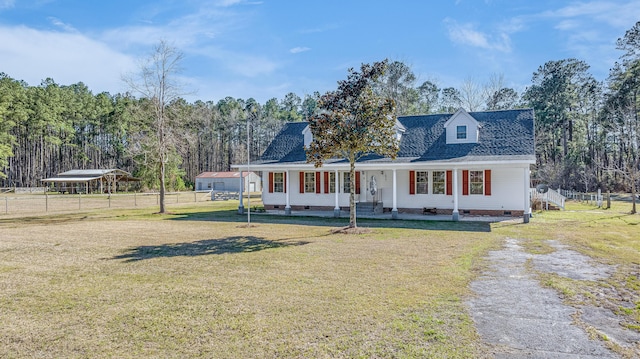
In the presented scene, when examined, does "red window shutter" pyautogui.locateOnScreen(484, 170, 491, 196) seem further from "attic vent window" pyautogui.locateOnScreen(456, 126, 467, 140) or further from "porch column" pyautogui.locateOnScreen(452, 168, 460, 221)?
"attic vent window" pyautogui.locateOnScreen(456, 126, 467, 140)

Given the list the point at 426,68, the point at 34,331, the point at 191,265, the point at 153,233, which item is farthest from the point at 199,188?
the point at 34,331

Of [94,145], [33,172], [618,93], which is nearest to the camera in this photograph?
[618,93]

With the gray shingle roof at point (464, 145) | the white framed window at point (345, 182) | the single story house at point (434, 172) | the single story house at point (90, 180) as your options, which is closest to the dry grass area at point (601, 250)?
the single story house at point (434, 172)

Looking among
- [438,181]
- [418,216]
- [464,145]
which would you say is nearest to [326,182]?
[418,216]

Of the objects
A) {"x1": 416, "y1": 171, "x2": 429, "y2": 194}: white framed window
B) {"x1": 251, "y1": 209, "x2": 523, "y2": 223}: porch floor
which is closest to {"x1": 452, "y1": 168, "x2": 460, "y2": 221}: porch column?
{"x1": 251, "y1": 209, "x2": 523, "y2": 223}: porch floor

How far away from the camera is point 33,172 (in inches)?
2330

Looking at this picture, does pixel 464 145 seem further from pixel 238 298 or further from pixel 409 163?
pixel 238 298

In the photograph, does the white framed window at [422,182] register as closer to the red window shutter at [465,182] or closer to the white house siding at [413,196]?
the white house siding at [413,196]

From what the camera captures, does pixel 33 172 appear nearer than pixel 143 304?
No

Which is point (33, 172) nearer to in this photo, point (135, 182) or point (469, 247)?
point (135, 182)

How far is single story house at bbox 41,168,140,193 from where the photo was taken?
161 ft

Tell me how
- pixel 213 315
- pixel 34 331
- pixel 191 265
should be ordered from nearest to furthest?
pixel 34 331 < pixel 213 315 < pixel 191 265

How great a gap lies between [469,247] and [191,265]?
7.16 meters

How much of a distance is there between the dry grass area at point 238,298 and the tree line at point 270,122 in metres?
12.0
